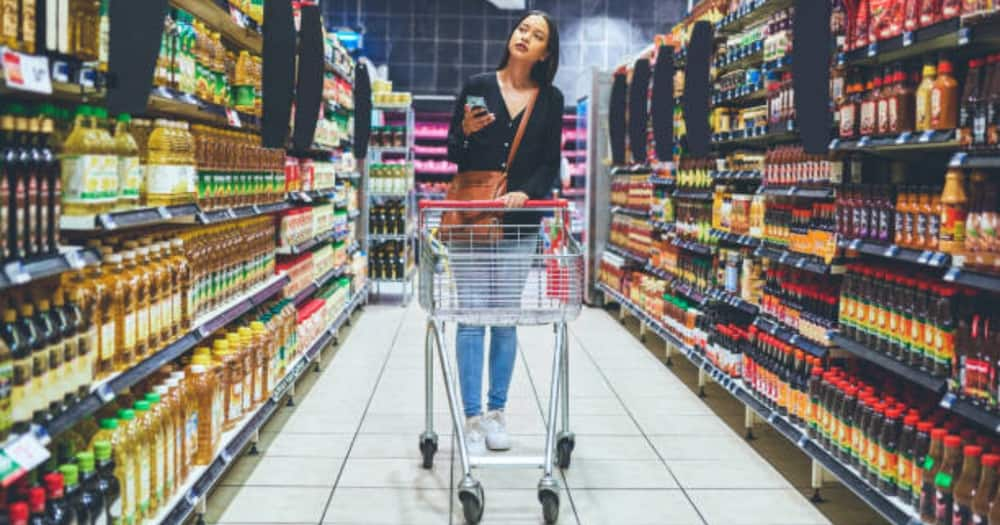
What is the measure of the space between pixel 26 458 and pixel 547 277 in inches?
76.7

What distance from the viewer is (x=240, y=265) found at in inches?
189

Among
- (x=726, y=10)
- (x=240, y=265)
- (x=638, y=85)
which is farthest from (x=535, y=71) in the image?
(x=638, y=85)

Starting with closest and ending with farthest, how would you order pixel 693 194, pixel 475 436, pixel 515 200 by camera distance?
pixel 515 200
pixel 475 436
pixel 693 194

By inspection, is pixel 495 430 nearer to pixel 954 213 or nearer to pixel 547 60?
pixel 547 60

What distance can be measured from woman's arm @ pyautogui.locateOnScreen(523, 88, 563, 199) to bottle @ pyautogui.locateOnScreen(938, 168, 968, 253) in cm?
162

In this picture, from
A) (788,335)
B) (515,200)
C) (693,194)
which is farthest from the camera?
(693,194)

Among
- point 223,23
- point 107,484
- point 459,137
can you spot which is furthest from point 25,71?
point 223,23

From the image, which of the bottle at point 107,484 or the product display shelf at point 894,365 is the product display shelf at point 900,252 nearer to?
the product display shelf at point 894,365

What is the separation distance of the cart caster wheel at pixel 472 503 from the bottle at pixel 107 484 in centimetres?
122

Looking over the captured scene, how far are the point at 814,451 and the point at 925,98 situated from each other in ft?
4.85

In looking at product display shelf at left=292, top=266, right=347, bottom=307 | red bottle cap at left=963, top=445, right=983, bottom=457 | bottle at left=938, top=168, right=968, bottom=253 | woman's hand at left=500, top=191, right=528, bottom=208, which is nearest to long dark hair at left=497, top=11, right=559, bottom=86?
woman's hand at left=500, top=191, right=528, bottom=208

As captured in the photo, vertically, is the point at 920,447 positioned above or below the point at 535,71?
below

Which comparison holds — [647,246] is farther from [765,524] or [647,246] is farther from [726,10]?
[765,524]

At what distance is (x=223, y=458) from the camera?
3875mm
